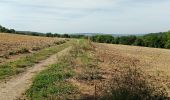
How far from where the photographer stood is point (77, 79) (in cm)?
1708

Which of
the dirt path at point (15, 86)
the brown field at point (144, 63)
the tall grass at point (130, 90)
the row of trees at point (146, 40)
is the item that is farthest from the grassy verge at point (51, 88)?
the row of trees at point (146, 40)

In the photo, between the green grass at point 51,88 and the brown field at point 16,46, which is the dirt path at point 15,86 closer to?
the green grass at point 51,88

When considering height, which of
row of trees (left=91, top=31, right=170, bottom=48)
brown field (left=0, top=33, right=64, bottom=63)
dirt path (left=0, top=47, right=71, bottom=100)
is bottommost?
row of trees (left=91, top=31, right=170, bottom=48)

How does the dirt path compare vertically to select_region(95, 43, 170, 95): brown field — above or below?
above

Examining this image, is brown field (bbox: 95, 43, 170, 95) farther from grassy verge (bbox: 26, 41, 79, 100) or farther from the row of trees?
the row of trees

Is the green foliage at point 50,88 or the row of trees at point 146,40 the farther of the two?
the row of trees at point 146,40

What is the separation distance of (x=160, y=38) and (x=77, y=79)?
11620 centimetres

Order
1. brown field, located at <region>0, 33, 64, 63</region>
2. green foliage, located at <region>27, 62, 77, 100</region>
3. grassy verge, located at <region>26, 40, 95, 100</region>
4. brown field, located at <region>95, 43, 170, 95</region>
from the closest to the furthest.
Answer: grassy verge, located at <region>26, 40, 95, 100</region> < green foliage, located at <region>27, 62, 77, 100</region> < brown field, located at <region>95, 43, 170, 95</region> < brown field, located at <region>0, 33, 64, 63</region>

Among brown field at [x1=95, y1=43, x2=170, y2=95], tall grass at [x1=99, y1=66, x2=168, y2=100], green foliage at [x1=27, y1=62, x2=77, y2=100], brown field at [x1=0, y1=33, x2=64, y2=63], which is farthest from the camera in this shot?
brown field at [x1=0, y1=33, x2=64, y2=63]

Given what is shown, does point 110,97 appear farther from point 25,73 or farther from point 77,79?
point 25,73

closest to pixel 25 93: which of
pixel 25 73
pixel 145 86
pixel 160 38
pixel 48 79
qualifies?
pixel 48 79

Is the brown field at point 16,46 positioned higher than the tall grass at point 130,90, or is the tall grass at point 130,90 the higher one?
the tall grass at point 130,90

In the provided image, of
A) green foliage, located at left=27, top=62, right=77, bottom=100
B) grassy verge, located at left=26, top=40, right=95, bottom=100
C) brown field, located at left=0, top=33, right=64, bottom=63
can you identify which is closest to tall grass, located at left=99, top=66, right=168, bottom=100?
grassy verge, located at left=26, top=40, right=95, bottom=100

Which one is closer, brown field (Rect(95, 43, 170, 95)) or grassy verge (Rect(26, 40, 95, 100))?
grassy verge (Rect(26, 40, 95, 100))
